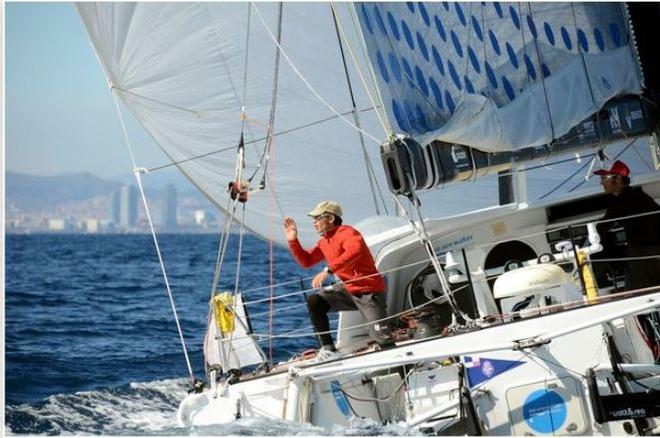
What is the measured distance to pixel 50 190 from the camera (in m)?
87.8

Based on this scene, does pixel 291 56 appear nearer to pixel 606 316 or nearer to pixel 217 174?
pixel 217 174

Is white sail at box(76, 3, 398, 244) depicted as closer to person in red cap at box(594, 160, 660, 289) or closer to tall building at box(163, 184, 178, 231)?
person in red cap at box(594, 160, 660, 289)

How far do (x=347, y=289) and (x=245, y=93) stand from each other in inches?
131

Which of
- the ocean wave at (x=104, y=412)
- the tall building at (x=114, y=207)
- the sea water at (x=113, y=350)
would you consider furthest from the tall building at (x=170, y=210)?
the ocean wave at (x=104, y=412)

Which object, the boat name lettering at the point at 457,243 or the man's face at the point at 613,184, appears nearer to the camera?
the man's face at the point at 613,184

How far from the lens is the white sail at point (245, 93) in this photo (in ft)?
31.2

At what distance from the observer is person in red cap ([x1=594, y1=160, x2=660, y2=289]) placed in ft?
25.5

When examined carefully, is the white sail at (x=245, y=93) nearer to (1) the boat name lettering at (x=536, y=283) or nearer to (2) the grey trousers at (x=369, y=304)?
(2) the grey trousers at (x=369, y=304)

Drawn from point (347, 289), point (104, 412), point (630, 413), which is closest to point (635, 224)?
point (630, 413)

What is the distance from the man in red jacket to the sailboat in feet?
1.09

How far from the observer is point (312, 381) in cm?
746

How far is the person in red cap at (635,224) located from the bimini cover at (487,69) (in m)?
0.75

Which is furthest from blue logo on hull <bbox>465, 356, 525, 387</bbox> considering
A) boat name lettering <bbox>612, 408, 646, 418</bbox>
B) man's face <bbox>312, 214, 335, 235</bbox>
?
man's face <bbox>312, 214, 335, 235</bbox>

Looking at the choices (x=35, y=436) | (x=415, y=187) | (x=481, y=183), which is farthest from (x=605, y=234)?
(x=35, y=436)
